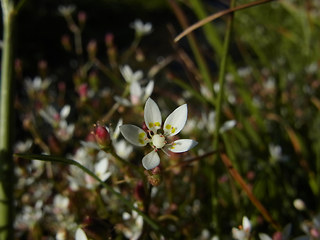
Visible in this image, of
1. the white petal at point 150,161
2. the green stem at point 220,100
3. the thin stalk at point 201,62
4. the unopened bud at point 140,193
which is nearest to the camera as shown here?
the white petal at point 150,161

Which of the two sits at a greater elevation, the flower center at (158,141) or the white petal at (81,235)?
the flower center at (158,141)

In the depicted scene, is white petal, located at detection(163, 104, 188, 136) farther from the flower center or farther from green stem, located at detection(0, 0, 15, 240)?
green stem, located at detection(0, 0, 15, 240)

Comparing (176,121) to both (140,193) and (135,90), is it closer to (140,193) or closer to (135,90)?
(140,193)

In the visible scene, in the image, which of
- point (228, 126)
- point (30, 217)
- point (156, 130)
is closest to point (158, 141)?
point (156, 130)

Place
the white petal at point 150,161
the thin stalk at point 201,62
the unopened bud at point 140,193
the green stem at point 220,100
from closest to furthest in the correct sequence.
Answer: the white petal at point 150,161
the unopened bud at point 140,193
the green stem at point 220,100
the thin stalk at point 201,62

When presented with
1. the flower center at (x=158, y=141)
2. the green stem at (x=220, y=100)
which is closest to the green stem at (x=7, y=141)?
the flower center at (x=158, y=141)

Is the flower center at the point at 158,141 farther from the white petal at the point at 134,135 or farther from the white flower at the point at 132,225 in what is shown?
the white flower at the point at 132,225

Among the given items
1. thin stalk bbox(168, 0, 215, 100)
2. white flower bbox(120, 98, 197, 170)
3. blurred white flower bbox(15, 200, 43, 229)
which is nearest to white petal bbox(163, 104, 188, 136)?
white flower bbox(120, 98, 197, 170)
